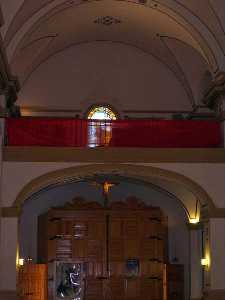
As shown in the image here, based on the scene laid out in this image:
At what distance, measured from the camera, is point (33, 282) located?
2025 centimetres

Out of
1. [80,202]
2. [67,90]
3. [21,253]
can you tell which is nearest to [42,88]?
[67,90]

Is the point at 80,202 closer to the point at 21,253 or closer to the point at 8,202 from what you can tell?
the point at 21,253

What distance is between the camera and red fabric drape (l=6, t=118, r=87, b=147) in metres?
18.4

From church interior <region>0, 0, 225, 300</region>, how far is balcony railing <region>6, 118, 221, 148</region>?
3 cm

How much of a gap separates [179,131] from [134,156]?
151cm

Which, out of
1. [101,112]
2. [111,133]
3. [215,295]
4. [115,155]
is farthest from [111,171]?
[101,112]

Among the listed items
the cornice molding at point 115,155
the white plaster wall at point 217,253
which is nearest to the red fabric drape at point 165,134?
the cornice molding at point 115,155

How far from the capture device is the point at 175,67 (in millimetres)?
23078

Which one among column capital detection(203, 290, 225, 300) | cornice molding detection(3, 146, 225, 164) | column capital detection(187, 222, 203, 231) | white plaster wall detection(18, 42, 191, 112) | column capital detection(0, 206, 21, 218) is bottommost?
column capital detection(203, 290, 225, 300)

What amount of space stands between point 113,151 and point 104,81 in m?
5.75

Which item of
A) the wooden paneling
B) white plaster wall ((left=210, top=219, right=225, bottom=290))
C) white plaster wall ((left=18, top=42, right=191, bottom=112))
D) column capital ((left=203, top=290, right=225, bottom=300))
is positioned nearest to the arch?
white plaster wall ((left=210, top=219, right=225, bottom=290))

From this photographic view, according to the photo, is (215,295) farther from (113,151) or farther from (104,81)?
(104,81)

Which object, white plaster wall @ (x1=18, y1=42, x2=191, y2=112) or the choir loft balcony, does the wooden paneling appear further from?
the choir loft balcony

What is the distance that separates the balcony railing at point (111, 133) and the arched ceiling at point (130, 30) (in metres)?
1.88
